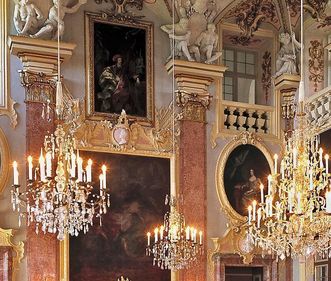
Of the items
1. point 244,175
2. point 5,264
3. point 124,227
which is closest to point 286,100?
point 244,175

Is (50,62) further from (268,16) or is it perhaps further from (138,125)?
(268,16)

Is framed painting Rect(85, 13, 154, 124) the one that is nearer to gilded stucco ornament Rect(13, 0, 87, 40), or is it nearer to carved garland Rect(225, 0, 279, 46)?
gilded stucco ornament Rect(13, 0, 87, 40)

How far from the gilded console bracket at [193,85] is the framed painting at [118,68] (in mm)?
570

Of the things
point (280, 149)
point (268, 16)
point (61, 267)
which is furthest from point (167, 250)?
point (268, 16)

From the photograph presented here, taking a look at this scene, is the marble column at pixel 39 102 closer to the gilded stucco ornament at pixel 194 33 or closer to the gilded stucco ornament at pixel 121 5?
the gilded stucco ornament at pixel 121 5

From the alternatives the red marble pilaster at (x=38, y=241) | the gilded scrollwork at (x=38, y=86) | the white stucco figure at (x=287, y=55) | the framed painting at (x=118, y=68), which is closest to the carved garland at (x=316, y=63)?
the white stucco figure at (x=287, y=55)

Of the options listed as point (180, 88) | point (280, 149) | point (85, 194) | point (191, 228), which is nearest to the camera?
point (85, 194)

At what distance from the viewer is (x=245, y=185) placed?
1370cm

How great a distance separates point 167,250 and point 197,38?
4501 mm

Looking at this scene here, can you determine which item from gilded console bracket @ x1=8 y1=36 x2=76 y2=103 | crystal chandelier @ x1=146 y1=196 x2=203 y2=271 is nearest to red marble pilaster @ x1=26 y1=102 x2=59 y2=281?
gilded console bracket @ x1=8 y1=36 x2=76 y2=103

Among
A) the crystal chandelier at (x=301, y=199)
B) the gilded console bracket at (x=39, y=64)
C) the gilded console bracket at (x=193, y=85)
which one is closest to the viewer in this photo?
the crystal chandelier at (x=301, y=199)

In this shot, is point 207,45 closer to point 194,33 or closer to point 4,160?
point 194,33

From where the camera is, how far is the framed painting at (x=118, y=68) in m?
12.7

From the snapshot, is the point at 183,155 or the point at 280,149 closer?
the point at 183,155
